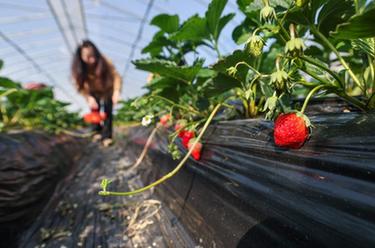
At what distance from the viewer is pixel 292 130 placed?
0.55 m

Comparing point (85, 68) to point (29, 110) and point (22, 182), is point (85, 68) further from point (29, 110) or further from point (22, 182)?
point (22, 182)

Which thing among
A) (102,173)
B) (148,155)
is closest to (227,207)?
(148,155)

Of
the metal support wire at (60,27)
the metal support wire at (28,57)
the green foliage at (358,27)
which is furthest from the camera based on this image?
the metal support wire at (28,57)

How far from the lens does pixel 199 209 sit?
902 millimetres

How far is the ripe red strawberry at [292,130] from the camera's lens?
0.55m

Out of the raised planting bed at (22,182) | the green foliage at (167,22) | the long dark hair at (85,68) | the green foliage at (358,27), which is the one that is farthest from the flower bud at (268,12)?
the long dark hair at (85,68)

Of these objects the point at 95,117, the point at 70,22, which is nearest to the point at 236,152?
the point at 95,117

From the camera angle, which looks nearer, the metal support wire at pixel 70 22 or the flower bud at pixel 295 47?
the flower bud at pixel 295 47

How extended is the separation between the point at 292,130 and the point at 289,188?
0.10 m

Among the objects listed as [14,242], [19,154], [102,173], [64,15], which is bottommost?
[14,242]

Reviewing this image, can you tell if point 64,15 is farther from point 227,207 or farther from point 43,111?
point 227,207

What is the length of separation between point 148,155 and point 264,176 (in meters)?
1.33

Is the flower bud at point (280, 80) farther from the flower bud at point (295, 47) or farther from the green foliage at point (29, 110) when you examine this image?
the green foliage at point (29, 110)

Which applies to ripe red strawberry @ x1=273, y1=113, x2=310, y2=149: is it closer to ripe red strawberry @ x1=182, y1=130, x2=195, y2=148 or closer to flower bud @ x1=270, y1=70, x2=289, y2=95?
flower bud @ x1=270, y1=70, x2=289, y2=95
